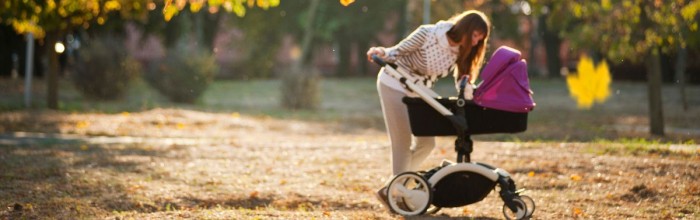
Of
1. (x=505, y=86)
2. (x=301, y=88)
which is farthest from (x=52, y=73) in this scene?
(x=505, y=86)

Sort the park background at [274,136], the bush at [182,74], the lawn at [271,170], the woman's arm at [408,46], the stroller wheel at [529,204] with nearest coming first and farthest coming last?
1. the stroller wheel at [529,204]
2. the woman's arm at [408,46]
3. the lawn at [271,170]
4. the park background at [274,136]
5. the bush at [182,74]

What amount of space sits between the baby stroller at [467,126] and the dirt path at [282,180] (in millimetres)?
260

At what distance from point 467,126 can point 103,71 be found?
67.3 ft

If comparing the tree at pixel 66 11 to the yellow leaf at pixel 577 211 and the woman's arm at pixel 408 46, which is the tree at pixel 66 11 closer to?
the woman's arm at pixel 408 46

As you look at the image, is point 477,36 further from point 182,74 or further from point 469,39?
point 182,74

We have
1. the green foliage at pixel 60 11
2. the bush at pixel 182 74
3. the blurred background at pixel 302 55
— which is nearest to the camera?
the green foliage at pixel 60 11

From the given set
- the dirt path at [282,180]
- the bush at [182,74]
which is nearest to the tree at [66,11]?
the dirt path at [282,180]

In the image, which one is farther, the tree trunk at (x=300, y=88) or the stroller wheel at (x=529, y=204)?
the tree trunk at (x=300, y=88)

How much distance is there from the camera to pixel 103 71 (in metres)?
25.9

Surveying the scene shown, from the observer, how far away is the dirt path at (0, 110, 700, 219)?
7.51 m

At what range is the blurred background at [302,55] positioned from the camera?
1609 centimetres

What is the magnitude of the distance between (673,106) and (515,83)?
69.1ft

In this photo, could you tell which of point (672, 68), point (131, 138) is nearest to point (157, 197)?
point (131, 138)

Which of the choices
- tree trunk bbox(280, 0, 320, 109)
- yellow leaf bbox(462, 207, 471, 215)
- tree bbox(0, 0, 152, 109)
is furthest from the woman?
tree trunk bbox(280, 0, 320, 109)
